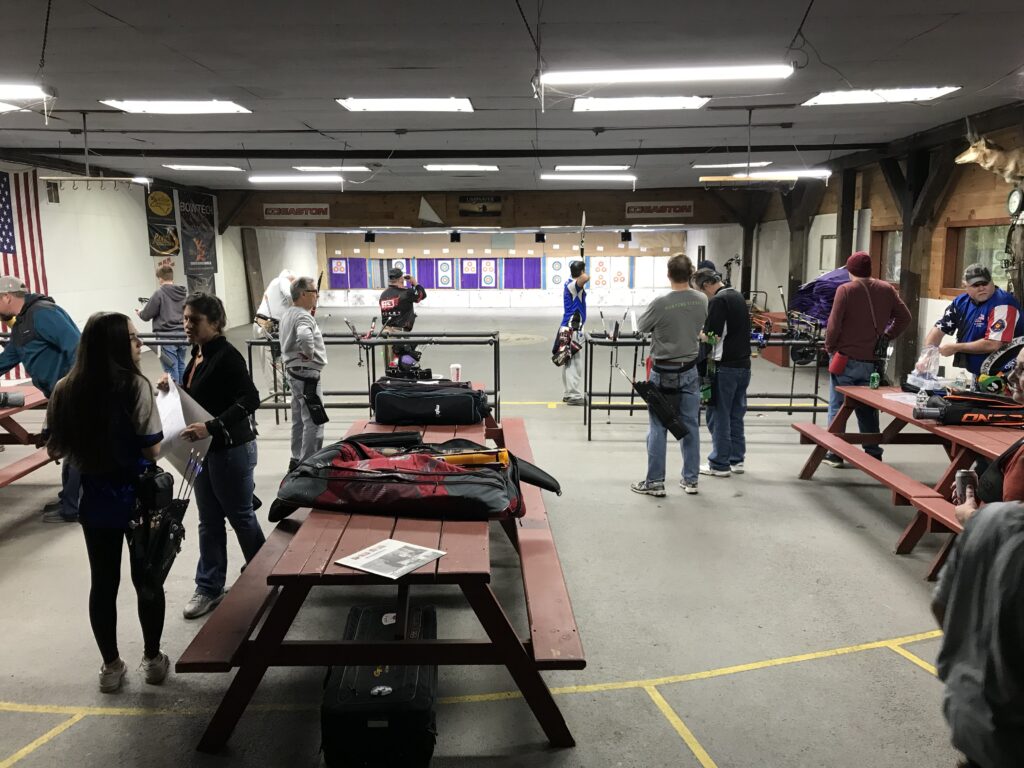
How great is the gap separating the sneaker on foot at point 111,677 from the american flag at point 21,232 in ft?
27.0

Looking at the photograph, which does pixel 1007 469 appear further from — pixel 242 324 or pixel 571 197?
pixel 242 324

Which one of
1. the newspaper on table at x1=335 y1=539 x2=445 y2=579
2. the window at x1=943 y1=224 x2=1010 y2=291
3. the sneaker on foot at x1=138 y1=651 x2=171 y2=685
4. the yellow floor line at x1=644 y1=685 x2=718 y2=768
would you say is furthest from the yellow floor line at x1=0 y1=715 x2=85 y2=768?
the window at x1=943 y1=224 x2=1010 y2=291

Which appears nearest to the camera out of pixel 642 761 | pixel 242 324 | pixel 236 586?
pixel 642 761

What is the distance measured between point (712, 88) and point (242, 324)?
13505 millimetres

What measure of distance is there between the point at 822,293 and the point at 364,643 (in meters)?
7.49

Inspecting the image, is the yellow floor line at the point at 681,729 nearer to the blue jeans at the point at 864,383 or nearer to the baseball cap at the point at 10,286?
the blue jeans at the point at 864,383

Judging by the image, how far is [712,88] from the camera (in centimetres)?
614

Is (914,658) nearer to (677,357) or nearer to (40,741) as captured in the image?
(677,357)

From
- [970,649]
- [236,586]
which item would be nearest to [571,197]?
[236,586]

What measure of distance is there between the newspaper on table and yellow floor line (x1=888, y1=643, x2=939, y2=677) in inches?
83.5

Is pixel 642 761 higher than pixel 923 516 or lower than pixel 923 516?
lower

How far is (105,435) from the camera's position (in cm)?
271

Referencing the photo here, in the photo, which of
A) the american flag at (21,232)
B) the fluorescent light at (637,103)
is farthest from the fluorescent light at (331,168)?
the fluorescent light at (637,103)

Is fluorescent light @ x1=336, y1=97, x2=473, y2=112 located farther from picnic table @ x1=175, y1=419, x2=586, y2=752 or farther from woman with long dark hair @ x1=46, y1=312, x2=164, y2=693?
picnic table @ x1=175, y1=419, x2=586, y2=752
